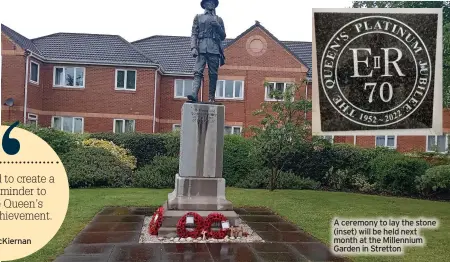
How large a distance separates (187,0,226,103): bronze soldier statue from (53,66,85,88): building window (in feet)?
59.6

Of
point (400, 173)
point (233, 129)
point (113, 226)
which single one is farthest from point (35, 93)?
point (400, 173)

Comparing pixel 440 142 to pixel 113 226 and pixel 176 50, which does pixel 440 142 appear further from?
pixel 113 226

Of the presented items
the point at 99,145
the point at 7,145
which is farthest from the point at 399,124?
the point at 99,145

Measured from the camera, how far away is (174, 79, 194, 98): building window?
27328mm

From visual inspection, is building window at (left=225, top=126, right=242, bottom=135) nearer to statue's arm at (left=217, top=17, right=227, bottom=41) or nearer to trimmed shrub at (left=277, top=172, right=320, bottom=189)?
trimmed shrub at (left=277, top=172, right=320, bottom=189)

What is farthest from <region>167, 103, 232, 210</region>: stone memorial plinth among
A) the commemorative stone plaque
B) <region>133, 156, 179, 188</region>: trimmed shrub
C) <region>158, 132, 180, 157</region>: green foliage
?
<region>158, 132, 180, 157</region>: green foliage

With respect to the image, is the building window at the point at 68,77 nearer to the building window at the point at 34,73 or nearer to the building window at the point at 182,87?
the building window at the point at 34,73

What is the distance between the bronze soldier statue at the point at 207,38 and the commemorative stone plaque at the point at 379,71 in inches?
206

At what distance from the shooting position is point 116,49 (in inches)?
1053

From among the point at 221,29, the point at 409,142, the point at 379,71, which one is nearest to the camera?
the point at 379,71

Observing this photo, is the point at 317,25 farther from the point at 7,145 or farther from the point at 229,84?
the point at 229,84

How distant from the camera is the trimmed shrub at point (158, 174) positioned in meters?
17.5

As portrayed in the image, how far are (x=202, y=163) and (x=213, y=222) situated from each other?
1.23 meters

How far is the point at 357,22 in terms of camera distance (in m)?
4.20
